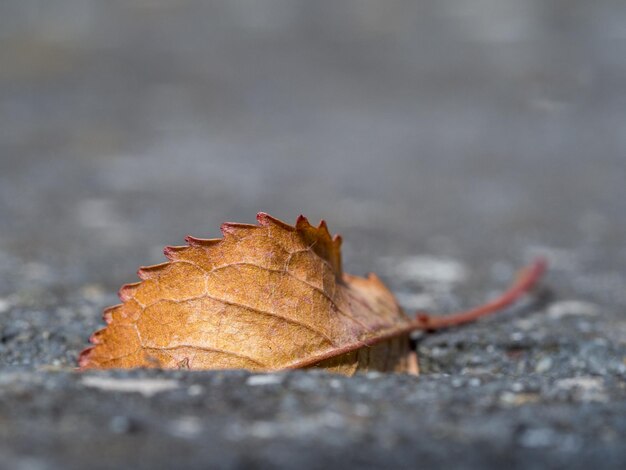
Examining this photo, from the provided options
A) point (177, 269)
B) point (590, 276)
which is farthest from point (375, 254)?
point (177, 269)

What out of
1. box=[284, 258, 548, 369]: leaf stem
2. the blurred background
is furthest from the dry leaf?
the blurred background

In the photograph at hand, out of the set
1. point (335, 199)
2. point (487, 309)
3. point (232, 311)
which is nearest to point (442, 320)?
point (487, 309)

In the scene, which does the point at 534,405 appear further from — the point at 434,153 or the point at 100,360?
the point at 434,153

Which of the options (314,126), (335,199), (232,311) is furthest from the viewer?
(314,126)

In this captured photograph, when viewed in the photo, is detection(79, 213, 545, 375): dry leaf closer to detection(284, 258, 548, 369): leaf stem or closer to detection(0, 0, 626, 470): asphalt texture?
detection(284, 258, 548, 369): leaf stem

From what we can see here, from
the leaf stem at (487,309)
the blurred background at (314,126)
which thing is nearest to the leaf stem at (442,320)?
the leaf stem at (487,309)

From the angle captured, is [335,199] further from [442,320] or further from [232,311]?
[232,311]

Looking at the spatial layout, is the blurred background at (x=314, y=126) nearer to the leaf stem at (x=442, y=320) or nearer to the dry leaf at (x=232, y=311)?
the leaf stem at (x=442, y=320)
